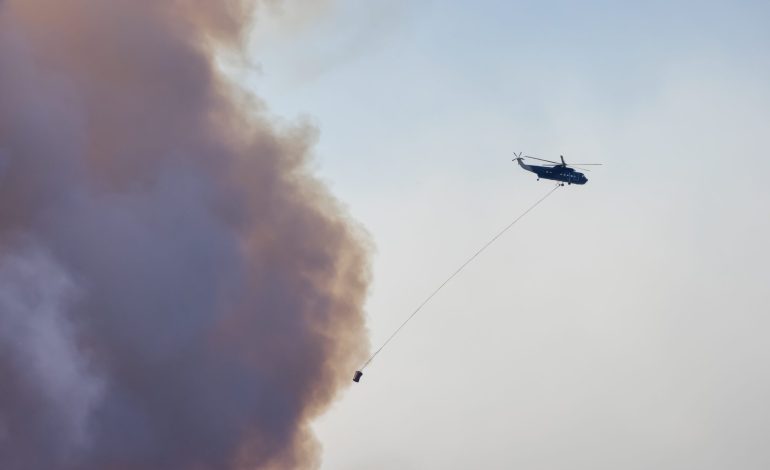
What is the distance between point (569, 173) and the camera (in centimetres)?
9625

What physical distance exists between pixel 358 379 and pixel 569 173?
39.6 metres

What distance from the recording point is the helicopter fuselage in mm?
94812

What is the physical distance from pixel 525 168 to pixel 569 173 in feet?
20.5

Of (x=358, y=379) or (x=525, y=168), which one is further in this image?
(x=525, y=168)

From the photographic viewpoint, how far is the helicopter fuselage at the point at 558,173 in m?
94.8

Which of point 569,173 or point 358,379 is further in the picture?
point 569,173

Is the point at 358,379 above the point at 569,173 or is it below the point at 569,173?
below

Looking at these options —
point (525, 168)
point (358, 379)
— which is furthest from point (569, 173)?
point (358, 379)

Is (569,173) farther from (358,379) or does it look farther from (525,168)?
(358,379)

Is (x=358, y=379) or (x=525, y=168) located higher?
(x=525, y=168)

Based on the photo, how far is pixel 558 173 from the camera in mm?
95562

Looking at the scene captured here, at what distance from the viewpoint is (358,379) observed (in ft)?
270
